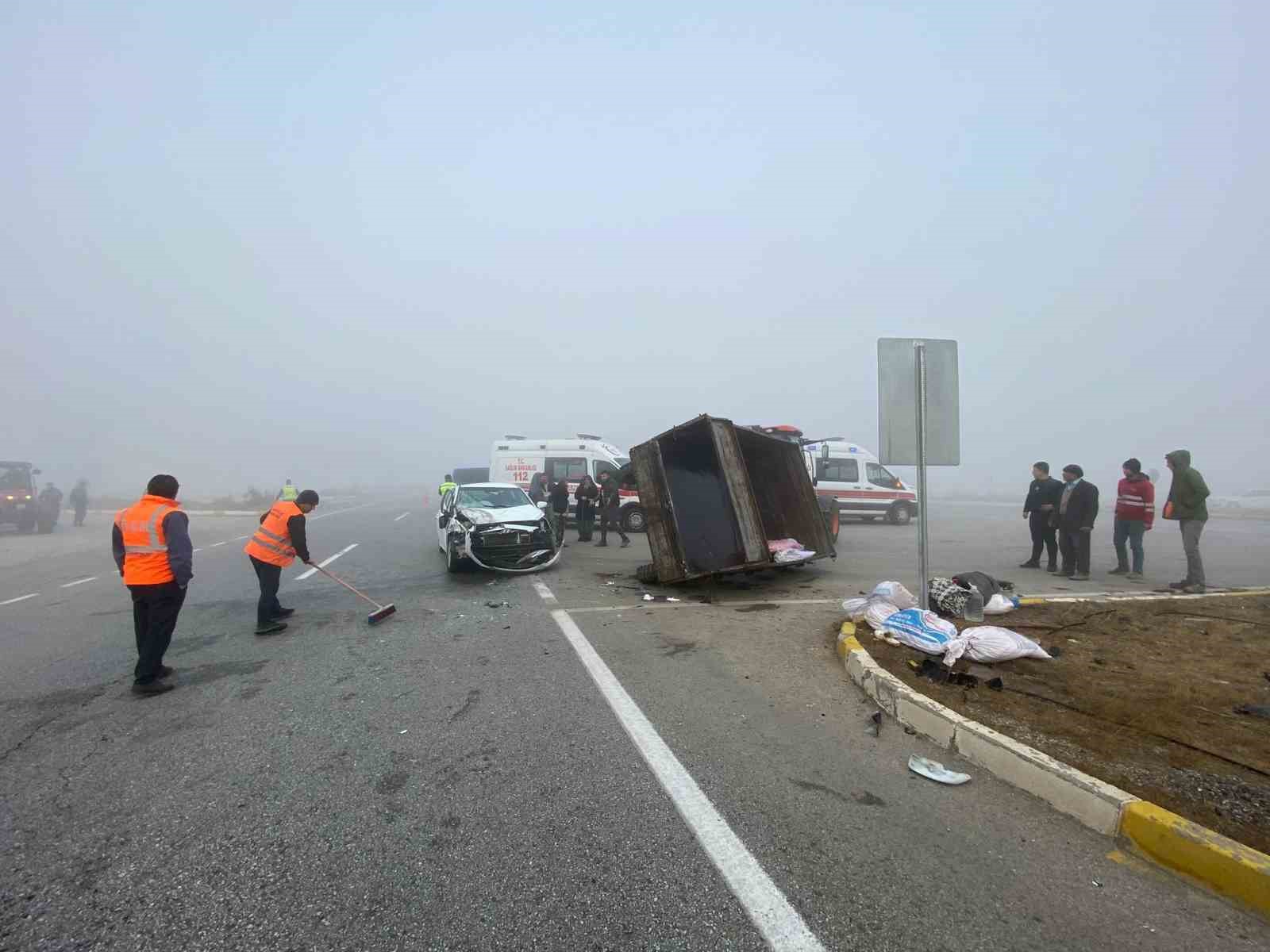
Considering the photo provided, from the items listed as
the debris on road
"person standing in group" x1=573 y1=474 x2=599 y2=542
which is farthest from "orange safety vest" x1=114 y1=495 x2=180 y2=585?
"person standing in group" x1=573 y1=474 x2=599 y2=542

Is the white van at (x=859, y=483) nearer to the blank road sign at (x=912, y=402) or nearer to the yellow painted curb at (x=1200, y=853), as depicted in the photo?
the blank road sign at (x=912, y=402)

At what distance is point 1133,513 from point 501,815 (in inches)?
417

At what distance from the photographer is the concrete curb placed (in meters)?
2.37

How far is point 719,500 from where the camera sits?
32.7 feet

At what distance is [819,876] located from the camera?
245cm

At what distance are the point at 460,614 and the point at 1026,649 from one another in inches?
223

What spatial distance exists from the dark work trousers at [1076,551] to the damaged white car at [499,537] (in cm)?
818

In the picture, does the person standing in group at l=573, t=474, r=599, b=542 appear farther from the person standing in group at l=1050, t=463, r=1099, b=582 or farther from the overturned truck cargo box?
the person standing in group at l=1050, t=463, r=1099, b=582

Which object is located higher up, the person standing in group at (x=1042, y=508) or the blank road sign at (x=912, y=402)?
the blank road sign at (x=912, y=402)

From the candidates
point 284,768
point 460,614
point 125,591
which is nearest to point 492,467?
point 125,591

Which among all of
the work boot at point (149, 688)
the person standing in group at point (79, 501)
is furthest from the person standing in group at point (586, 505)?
the person standing in group at point (79, 501)

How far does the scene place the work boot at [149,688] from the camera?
460 cm

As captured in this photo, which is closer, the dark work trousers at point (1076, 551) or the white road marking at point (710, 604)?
the white road marking at point (710, 604)

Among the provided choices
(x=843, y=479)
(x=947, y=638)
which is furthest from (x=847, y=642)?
(x=843, y=479)
